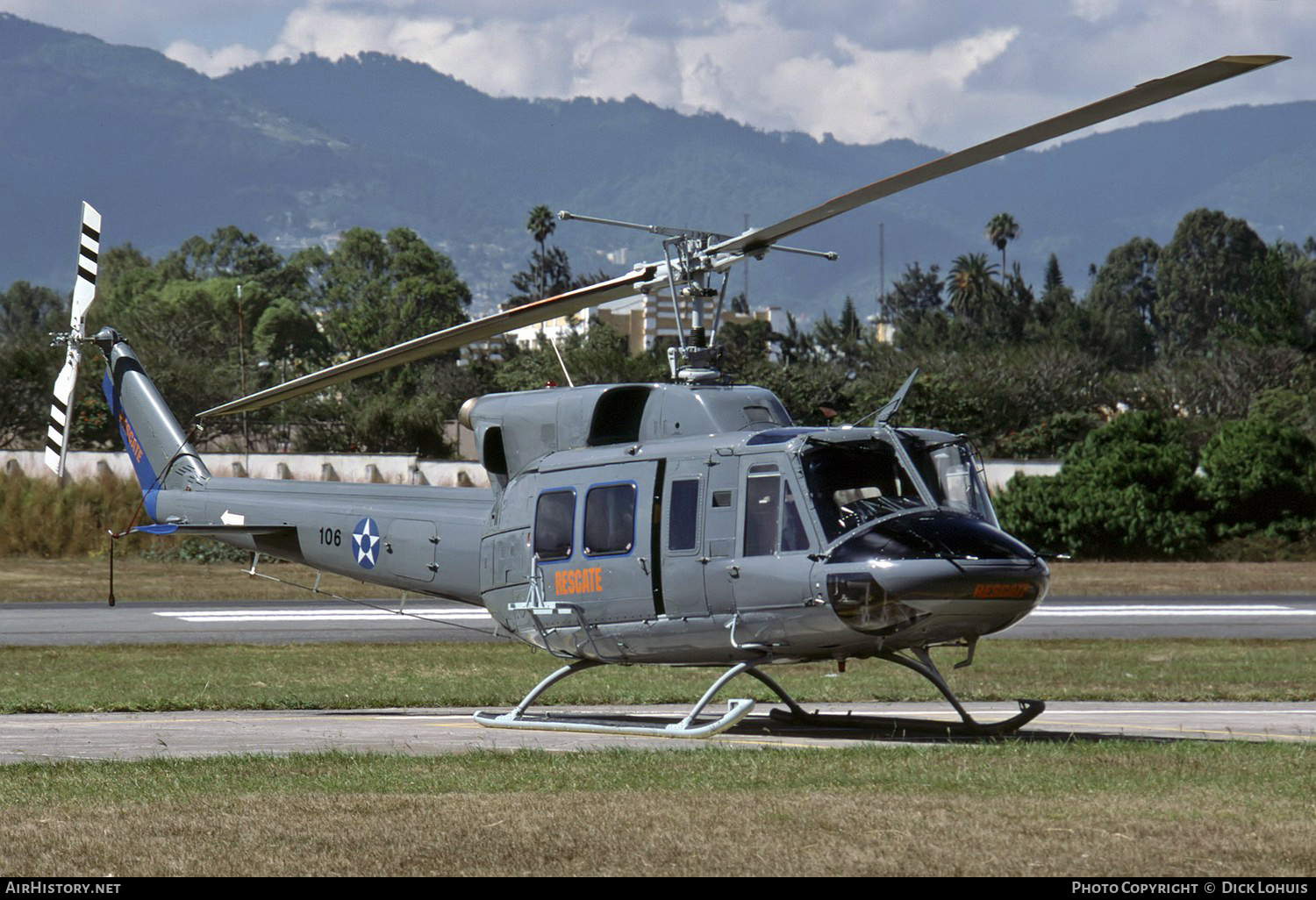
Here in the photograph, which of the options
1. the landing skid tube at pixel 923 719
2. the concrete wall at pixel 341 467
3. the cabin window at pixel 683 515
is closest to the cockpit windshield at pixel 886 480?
the cabin window at pixel 683 515

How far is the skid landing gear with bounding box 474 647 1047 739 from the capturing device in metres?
13.4

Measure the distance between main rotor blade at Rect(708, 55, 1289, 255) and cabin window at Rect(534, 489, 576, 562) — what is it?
147 inches

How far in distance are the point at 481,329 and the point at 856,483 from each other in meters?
3.50

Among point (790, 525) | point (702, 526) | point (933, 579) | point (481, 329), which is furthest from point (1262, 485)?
point (481, 329)

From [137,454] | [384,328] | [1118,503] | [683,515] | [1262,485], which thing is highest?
[384,328]

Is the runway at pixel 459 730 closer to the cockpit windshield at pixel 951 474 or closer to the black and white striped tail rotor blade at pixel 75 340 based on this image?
the cockpit windshield at pixel 951 474

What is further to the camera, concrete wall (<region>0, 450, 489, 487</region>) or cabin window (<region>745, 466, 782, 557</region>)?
concrete wall (<region>0, 450, 489, 487</region>)

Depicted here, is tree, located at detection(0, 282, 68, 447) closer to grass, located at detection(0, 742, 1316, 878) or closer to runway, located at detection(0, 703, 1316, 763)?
runway, located at detection(0, 703, 1316, 763)

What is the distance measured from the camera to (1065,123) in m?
9.95

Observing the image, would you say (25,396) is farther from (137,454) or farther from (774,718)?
(774,718)

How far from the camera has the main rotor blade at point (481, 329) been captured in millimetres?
13148

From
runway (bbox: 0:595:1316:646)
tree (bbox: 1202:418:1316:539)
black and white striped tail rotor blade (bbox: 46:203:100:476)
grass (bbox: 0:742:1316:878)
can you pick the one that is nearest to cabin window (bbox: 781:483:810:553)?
grass (bbox: 0:742:1316:878)

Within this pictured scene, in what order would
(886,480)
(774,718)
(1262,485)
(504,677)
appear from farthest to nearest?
(1262,485) → (504,677) → (774,718) → (886,480)
